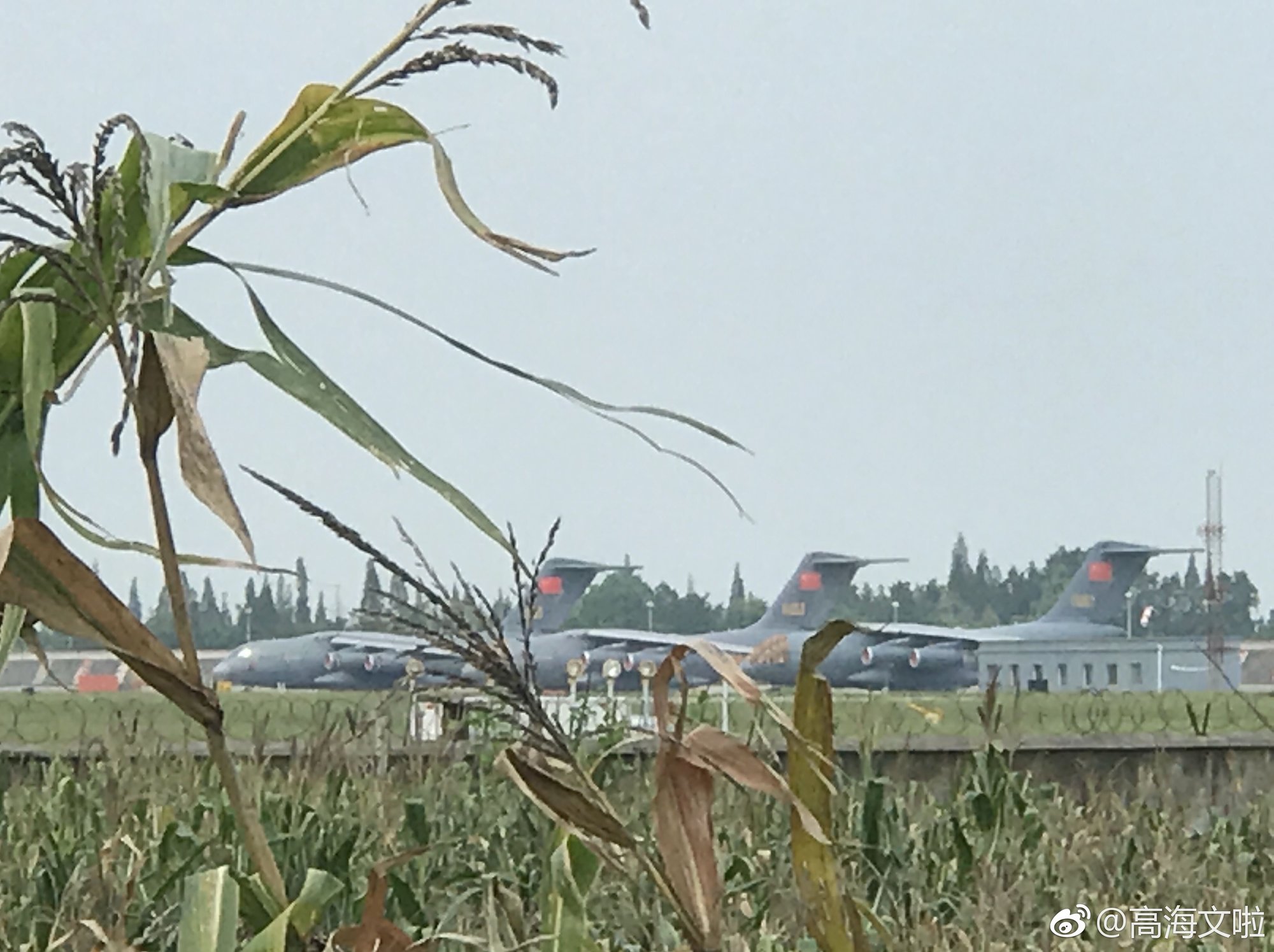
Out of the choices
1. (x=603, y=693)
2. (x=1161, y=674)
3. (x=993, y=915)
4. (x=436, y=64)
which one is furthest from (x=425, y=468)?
(x=1161, y=674)

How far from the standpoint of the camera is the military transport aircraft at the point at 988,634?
181 ft

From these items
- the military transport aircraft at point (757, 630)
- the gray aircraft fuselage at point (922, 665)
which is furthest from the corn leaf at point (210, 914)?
the gray aircraft fuselage at point (922, 665)

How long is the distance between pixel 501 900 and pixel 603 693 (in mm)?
3347

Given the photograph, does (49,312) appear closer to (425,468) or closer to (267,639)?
(425,468)

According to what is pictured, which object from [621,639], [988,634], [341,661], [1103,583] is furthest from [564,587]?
[1103,583]

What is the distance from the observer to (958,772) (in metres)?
4.30

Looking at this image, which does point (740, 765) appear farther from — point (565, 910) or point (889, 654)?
point (889, 654)

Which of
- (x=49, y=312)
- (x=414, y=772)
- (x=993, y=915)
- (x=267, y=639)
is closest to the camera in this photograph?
(x=49, y=312)

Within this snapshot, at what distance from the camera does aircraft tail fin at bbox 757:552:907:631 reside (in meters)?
60.6

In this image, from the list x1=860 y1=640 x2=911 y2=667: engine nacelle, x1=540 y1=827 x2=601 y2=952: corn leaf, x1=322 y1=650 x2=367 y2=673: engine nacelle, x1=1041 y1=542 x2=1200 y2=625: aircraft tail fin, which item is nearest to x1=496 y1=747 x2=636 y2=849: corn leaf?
x1=540 y1=827 x2=601 y2=952: corn leaf

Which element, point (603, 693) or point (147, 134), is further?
point (603, 693)

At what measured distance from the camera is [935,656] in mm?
57125

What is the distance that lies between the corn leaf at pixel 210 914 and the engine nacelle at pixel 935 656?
2196 inches

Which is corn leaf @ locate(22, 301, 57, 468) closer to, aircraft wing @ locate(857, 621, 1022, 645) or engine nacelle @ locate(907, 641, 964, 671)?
aircraft wing @ locate(857, 621, 1022, 645)
